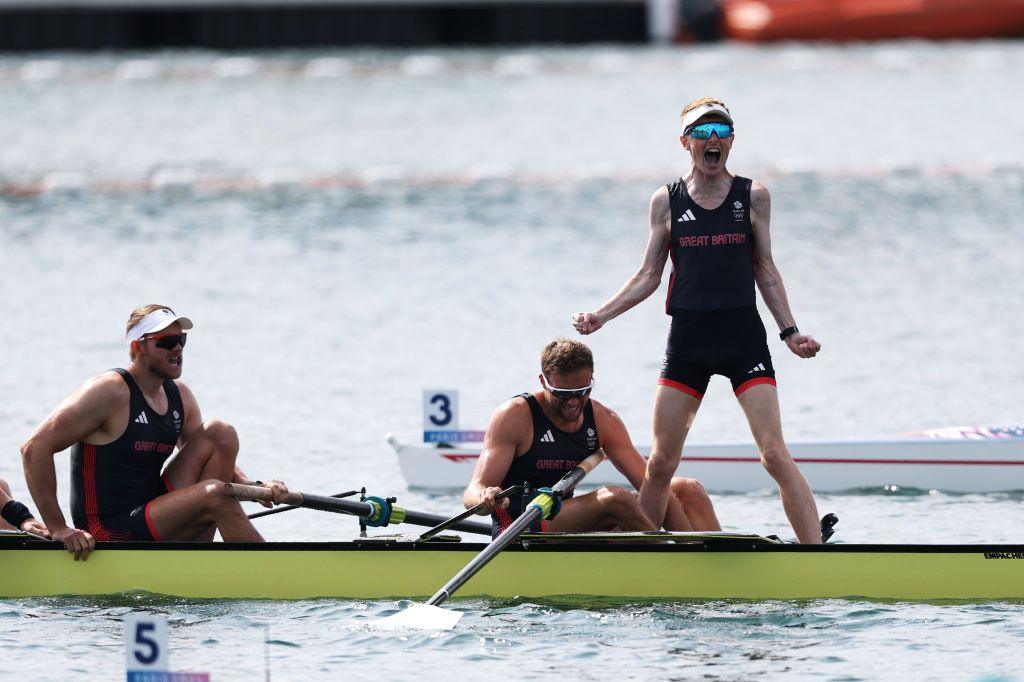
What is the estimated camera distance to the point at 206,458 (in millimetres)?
9922

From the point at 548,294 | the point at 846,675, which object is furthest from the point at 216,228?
the point at 846,675

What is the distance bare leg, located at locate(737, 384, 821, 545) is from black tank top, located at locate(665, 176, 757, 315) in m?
0.50

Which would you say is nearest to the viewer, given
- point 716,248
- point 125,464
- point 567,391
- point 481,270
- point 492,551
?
point 492,551

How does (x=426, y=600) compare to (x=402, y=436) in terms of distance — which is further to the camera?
(x=402, y=436)

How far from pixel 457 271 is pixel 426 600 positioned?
1416cm

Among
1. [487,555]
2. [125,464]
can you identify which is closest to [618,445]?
[487,555]

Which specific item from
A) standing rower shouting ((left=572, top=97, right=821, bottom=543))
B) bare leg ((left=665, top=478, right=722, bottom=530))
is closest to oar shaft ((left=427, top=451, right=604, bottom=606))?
standing rower shouting ((left=572, top=97, right=821, bottom=543))

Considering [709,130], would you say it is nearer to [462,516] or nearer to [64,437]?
[462,516]

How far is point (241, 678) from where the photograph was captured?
359 inches

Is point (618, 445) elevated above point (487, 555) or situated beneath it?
elevated above

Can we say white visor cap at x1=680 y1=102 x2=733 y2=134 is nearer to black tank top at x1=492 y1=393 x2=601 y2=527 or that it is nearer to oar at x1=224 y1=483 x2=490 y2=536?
black tank top at x1=492 y1=393 x2=601 y2=527

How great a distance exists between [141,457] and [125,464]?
0.30 ft

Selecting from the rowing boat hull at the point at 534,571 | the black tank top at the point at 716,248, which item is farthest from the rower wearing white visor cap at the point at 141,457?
the black tank top at the point at 716,248

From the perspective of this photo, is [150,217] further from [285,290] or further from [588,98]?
[588,98]
